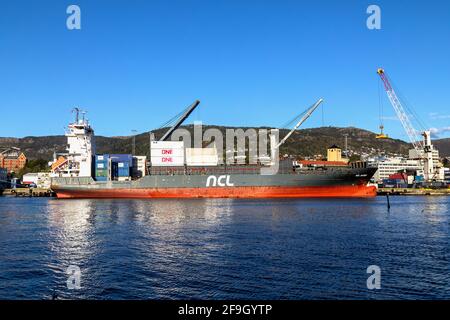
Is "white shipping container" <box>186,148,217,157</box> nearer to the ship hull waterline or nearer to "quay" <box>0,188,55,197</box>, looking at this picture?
the ship hull waterline

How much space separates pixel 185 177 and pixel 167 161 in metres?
8.05

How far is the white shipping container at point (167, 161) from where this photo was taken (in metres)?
87.9

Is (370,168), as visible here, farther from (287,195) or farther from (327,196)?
(287,195)

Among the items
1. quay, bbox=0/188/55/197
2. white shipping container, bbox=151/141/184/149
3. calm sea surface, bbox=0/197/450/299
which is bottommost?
quay, bbox=0/188/55/197

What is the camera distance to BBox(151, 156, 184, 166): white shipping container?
87.9m

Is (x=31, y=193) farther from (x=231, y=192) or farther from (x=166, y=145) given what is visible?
(x=231, y=192)

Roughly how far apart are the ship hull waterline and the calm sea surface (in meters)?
40.9

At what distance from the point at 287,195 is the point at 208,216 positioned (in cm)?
3696

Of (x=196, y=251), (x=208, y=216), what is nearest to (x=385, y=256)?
(x=196, y=251)

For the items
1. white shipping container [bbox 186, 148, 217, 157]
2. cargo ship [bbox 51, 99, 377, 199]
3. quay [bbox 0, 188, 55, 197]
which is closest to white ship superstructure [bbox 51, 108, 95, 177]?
cargo ship [bbox 51, 99, 377, 199]

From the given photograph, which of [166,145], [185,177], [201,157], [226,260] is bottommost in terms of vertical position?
[226,260]

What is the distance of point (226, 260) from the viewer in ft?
73.9

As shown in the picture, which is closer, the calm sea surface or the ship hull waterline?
the calm sea surface

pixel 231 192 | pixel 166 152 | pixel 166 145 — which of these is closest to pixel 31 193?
pixel 166 145
